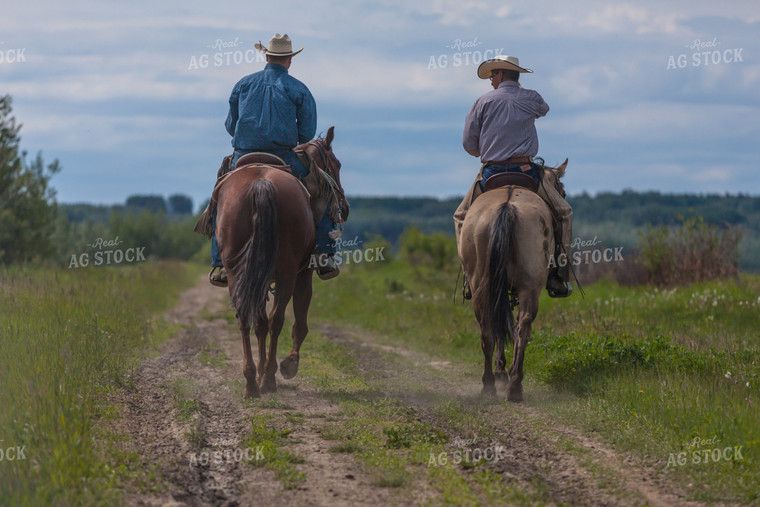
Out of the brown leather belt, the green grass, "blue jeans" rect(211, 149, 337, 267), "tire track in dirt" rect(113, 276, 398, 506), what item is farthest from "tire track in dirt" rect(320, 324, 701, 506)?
the brown leather belt

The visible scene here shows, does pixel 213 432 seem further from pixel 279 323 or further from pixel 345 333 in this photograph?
pixel 345 333

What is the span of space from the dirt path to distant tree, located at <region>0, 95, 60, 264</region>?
1486 centimetres

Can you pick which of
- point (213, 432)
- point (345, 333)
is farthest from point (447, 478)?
point (345, 333)

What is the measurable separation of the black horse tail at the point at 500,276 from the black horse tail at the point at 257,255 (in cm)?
209

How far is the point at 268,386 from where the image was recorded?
7.75 meters

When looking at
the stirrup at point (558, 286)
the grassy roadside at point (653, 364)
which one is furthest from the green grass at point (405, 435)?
the stirrup at point (558, 286)

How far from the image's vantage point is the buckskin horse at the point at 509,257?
728 centimetres

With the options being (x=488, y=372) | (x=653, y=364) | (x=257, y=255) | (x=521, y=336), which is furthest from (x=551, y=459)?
(x=257, y=255)

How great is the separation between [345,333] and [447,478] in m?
9.36

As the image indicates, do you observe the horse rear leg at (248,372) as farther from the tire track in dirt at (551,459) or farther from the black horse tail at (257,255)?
the tire track in dirt at (551,459)

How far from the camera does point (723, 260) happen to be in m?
17.3

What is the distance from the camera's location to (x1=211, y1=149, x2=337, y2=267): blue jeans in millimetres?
8203

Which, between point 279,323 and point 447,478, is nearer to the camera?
point 447,478

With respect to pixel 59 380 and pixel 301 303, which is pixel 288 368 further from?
pixel 59 380
